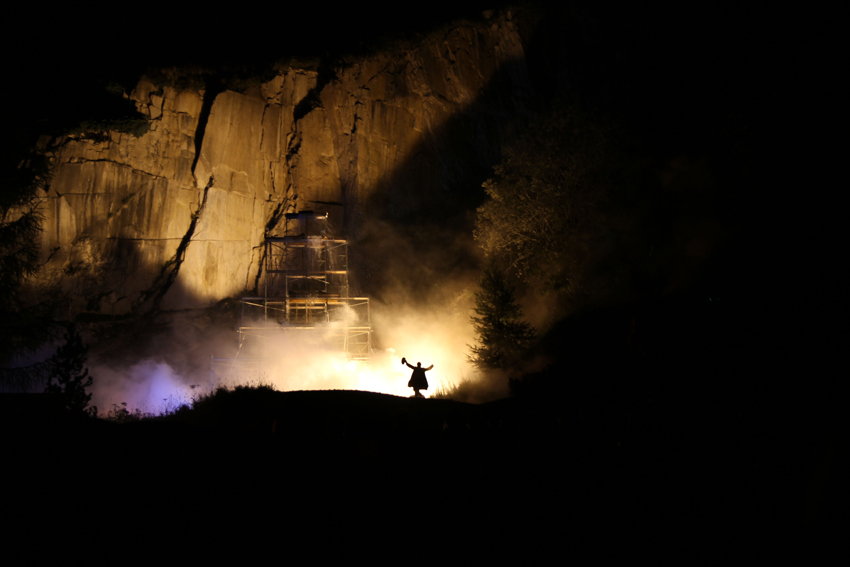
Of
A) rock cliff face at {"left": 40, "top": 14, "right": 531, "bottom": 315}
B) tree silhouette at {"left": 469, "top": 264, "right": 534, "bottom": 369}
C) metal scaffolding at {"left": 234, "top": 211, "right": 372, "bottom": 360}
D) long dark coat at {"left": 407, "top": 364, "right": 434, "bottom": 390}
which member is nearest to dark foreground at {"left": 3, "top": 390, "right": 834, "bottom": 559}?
long dark coat at {"left": 407, "top": 364, "right": 434, "bottom": 390}

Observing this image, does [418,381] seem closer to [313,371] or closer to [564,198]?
[313,371]

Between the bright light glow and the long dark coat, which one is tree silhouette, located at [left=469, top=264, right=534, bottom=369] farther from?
the long dark coat

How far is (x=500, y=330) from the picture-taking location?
60.3 feet

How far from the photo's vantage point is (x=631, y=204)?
2053 centimetres

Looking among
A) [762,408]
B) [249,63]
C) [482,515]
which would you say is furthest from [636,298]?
[249,63]

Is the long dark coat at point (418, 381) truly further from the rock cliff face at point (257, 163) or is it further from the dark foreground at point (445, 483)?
the rock cliff face at point (257, 163)

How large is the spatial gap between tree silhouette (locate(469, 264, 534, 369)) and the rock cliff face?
10658 millimetres

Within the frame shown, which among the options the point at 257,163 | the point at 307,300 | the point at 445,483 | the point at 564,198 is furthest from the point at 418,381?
the point at 257,163

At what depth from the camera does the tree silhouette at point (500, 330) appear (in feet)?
60.0

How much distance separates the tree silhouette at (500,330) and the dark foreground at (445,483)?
472 inches

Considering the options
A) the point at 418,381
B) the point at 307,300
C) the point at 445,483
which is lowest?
the point at 445,483

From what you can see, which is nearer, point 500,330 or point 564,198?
point 500,330

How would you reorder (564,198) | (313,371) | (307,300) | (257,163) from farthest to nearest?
(257,163)
(307,300)
(313,371)
(564,198)

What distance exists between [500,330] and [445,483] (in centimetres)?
1351
